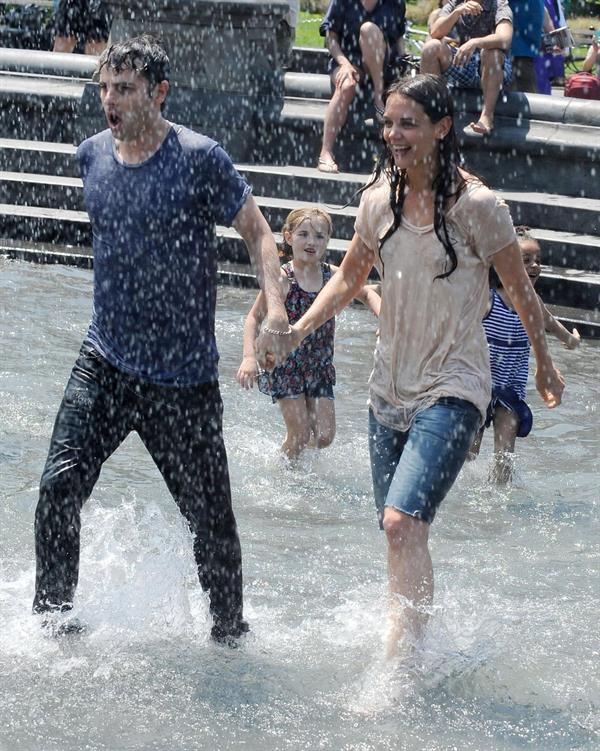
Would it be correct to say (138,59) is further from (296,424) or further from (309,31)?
(309,31)

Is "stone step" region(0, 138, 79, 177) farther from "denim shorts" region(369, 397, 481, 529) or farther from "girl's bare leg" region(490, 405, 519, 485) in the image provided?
"denim shorts" region(369, 397, 481, 529)

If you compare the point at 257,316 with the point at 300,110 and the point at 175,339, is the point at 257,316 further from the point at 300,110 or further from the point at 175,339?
the point at 300,110

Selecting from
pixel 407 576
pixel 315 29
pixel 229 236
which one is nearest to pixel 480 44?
pixel 229 236

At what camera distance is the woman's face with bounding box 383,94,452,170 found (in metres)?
4.50

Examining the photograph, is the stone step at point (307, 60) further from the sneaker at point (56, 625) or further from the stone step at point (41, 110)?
the sneaker at point (56, 625)

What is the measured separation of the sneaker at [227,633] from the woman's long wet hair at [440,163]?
1.42m

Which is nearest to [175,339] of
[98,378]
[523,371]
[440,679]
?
[98,378]

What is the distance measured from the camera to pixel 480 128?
1225 cm

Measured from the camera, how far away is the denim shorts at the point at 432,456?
4.42m

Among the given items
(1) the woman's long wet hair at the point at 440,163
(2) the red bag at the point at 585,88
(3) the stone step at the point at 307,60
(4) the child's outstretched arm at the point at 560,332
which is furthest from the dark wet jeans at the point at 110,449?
(3) the stone step at the point at 307,60

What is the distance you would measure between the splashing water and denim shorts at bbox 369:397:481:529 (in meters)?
0.55

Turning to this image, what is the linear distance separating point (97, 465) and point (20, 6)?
16.7 meters

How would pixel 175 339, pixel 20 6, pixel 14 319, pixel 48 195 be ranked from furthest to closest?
pixel 20 6, pixel 48 195, pixel 14 319, pixel 175 339

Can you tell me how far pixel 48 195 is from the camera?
13031mm
